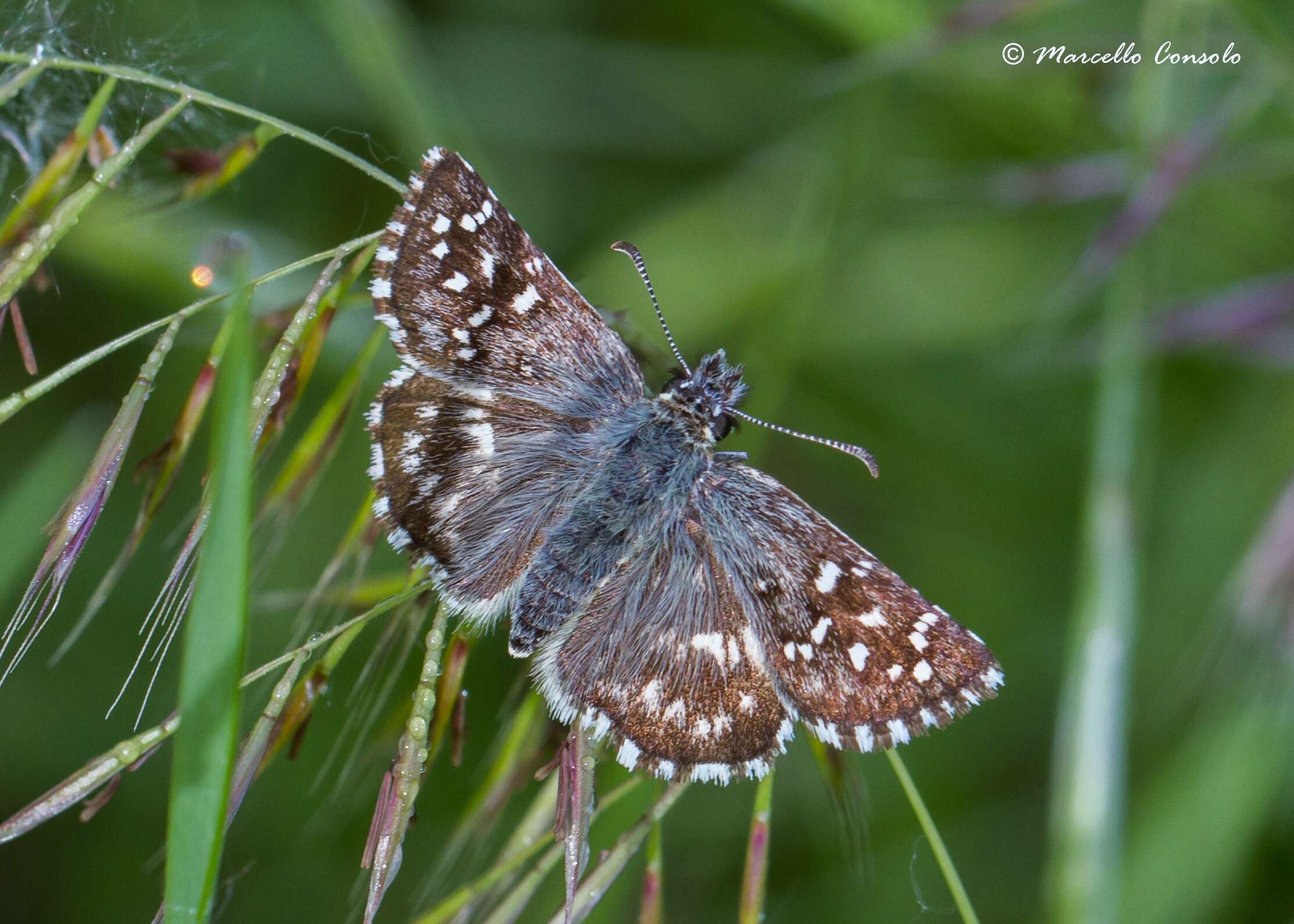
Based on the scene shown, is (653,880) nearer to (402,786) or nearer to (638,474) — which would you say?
(402,786)

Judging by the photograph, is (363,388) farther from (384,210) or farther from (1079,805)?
(1079,805)

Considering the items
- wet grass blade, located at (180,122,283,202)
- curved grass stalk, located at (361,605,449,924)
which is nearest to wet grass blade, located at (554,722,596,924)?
curved grass stalk, located at (361,605,449,924)

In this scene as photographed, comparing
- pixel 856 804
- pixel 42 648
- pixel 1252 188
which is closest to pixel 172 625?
pixel 856 804

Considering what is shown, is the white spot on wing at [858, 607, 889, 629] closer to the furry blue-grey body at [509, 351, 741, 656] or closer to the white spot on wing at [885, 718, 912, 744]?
the white spot on wing at [885, 718, 912, 744]

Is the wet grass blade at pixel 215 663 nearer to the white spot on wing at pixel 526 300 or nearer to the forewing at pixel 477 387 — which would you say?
the forewing at pixel 477 387

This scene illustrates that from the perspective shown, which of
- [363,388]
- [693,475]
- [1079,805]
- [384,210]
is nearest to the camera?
[1079,805]

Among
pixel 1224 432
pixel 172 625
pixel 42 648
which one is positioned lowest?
pixel 172 625
